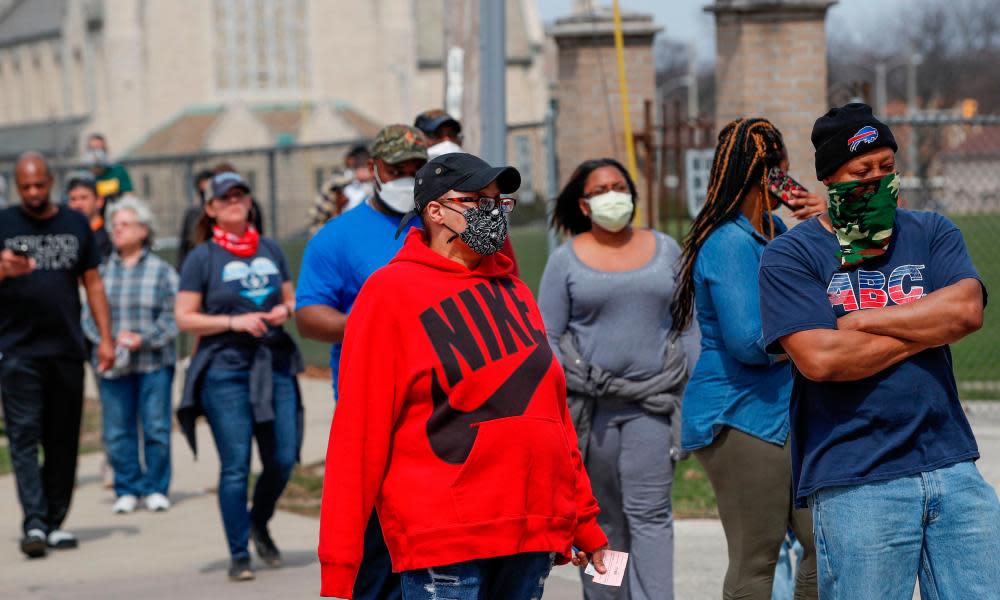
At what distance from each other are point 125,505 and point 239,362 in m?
2.48

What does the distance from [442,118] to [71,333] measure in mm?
2720

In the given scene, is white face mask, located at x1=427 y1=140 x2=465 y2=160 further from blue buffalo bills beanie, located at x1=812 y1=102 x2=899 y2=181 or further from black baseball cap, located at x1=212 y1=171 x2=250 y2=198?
blue buffalo bills beanie, located at x1=812 y1=102 x2=899 y2=181

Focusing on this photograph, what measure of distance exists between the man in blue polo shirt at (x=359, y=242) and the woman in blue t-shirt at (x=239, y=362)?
5.95 feet

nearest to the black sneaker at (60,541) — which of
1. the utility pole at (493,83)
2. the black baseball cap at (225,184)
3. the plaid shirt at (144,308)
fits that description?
the plaid shirt at (144,308)

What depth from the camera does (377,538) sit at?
4.57m

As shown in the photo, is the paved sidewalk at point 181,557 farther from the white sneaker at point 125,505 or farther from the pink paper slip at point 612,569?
the pink paper slip at point 612,569

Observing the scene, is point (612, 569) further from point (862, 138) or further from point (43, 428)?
point (43, 428)

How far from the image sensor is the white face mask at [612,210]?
19.7ft

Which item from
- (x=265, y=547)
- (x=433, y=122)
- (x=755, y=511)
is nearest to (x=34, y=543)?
(x=265, y=547)

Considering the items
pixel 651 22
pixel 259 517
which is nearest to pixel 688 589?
pixel 259 517

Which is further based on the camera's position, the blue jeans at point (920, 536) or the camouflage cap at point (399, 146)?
the camouflage cap at point (399, 146)

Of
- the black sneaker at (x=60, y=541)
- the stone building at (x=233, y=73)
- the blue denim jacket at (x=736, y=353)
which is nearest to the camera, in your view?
the blue denim jacket at (x=736, y=353)

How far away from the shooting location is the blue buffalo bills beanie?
4090mm

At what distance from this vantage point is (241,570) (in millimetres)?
7621
